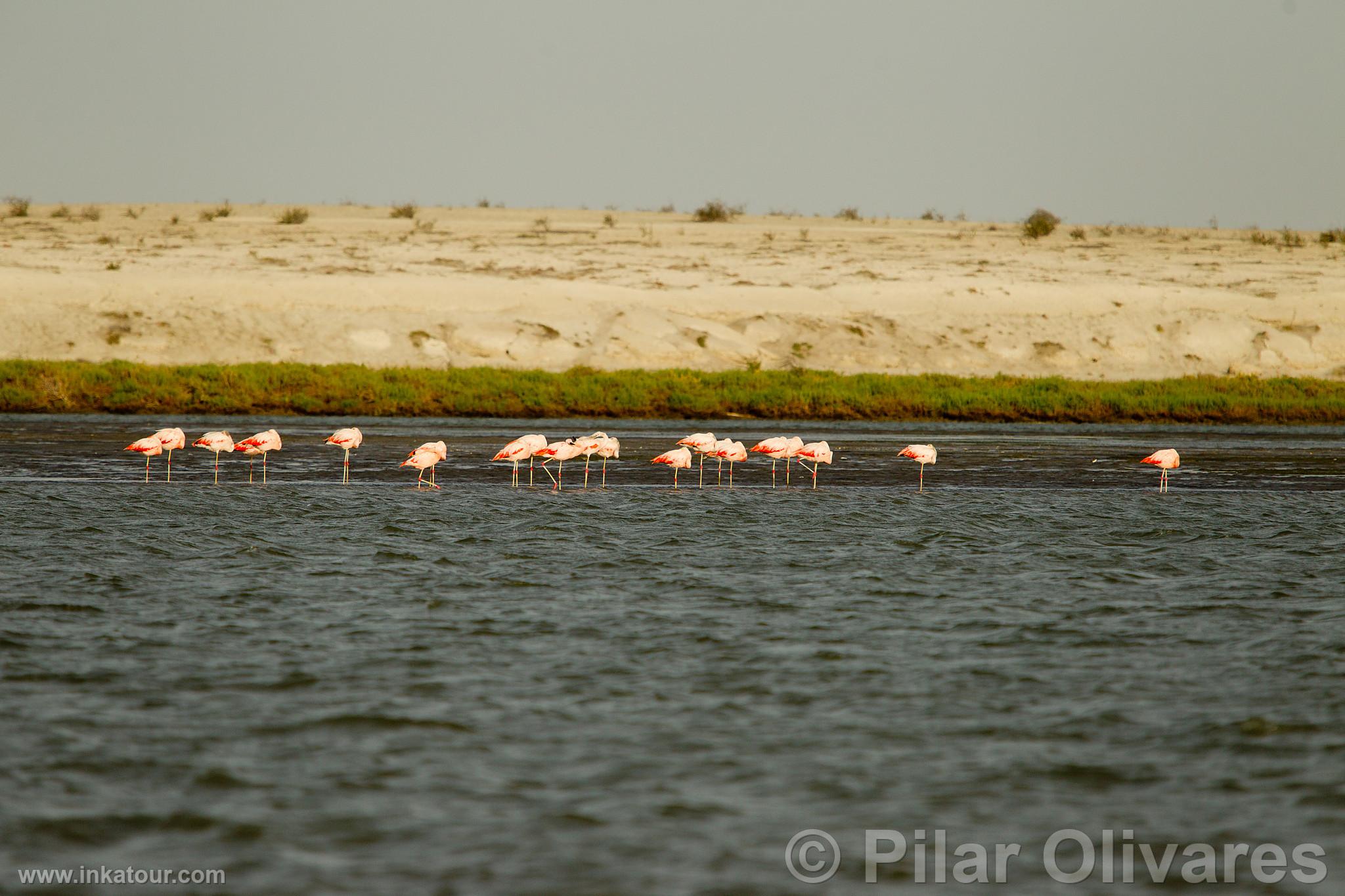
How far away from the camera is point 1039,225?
55688mm

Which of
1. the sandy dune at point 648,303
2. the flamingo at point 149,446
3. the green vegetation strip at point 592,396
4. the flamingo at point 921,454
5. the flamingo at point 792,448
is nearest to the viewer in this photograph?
the flamingo at point 149,446

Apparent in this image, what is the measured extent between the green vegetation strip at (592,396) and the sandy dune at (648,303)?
3.67 metres

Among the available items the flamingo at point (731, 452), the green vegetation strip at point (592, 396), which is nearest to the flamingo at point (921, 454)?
the flamingo at point (731, 452)

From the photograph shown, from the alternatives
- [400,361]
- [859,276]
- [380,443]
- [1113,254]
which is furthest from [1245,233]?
[380,443]

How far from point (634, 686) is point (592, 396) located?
21453 millimetres

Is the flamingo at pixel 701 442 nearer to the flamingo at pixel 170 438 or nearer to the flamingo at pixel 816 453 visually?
the flamingo at pixel 816 453

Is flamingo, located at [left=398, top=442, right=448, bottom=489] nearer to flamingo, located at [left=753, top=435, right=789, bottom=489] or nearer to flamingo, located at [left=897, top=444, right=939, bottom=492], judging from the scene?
flamingo, located at [left=753, top=435, right=789, bottom=489]

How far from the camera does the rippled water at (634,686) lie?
654 centimetres

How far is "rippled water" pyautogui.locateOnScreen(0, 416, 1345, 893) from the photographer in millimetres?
6535

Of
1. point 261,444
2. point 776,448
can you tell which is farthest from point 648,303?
point 261,444

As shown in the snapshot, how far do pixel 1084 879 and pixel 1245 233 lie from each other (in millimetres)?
59818

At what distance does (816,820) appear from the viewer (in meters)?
6.71

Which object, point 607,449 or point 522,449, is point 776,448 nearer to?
point 607,449

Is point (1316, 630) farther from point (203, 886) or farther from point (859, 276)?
point (859, 276)
